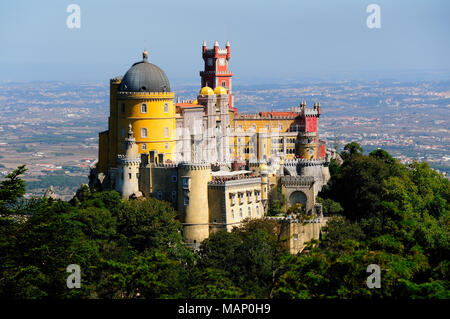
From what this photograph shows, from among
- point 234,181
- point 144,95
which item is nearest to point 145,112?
point 144,95

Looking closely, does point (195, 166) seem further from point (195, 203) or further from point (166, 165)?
point (166, 165)

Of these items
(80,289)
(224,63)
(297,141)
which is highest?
(224,63)

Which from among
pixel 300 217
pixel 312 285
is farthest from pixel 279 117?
pixel 312 285

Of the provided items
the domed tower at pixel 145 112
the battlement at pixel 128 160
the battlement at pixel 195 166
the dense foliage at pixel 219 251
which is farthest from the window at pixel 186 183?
the domed tower at pixel 145 112

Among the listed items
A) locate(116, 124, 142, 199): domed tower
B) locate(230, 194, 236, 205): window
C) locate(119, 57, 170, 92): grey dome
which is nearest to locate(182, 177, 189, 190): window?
locate(230, 194, 236, 205): window

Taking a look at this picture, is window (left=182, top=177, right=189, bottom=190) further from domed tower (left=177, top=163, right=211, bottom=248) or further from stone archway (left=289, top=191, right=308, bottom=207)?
stone archway (left=289, top=191, right=308, bottom=207)
